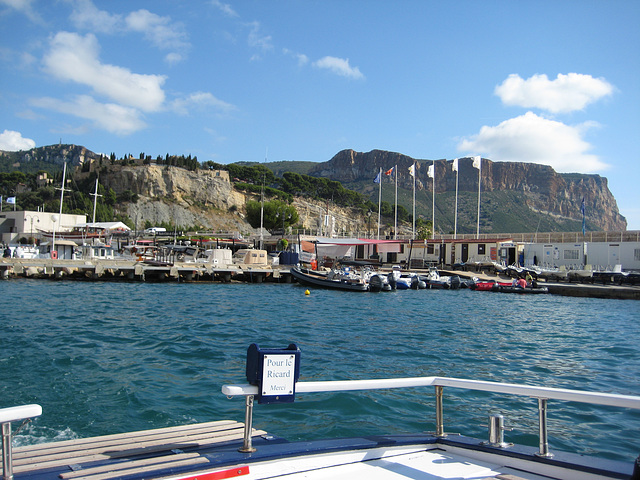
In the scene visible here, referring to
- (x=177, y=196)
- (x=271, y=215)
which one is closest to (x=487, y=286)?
(x=271, y=215)

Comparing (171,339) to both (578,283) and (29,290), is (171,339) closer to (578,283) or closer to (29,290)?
(29,290)

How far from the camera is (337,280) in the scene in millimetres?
39750

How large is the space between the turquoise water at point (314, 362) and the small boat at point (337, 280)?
11.3 m

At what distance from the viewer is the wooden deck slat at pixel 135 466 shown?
3.73m

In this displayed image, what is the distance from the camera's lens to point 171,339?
49.8ft

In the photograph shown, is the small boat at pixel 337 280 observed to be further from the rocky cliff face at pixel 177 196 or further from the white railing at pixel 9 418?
the rocky cliff face at pixel 177 196

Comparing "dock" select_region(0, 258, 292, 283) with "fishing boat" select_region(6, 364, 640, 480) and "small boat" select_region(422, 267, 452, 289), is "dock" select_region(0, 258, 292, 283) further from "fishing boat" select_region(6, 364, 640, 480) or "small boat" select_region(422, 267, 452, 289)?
"fishing boat" select_region(6, 364, 640, 480)

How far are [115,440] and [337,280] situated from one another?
35.2 meters

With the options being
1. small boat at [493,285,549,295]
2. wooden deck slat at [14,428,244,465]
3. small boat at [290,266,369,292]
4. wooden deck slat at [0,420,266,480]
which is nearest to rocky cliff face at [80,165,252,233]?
small boat at [290,266,369,292]

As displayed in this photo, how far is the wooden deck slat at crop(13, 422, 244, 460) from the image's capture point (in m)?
4.38

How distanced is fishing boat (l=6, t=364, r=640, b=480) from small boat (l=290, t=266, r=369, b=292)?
109ft

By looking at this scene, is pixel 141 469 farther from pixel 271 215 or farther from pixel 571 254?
pixel 271 215

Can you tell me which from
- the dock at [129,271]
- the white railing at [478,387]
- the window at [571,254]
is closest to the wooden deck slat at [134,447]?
the white railing at [478,387]

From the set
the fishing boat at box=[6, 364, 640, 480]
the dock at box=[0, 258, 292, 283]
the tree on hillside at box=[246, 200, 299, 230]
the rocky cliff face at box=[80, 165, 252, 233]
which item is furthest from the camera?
the rocky cliff face at box=[80, 165, 252, 233]
